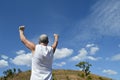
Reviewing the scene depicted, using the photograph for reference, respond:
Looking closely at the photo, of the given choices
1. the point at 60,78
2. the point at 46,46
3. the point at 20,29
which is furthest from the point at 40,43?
the point at 60,78

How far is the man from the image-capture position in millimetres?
7242

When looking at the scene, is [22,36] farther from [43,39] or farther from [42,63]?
[42,63]

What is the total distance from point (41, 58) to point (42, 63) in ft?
0.42

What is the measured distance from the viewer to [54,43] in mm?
8094

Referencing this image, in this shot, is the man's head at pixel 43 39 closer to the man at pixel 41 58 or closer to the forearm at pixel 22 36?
the man at pixel 41 58

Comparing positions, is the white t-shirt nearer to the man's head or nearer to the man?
the man

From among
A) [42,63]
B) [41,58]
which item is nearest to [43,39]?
[41,58]

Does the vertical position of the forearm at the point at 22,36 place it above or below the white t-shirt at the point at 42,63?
above

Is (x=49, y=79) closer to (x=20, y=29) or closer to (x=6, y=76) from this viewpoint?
(x=20, y=29)

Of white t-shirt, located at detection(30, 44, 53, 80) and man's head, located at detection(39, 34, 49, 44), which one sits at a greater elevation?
man's head, located at detection(39, 34, 49, 44)

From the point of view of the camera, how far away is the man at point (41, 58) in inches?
285

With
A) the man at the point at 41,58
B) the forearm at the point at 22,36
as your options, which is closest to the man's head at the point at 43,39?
the man at the point at 41,58

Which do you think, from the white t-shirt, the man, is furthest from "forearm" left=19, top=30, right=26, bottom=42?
the white t-shirt

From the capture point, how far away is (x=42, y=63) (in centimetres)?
739
